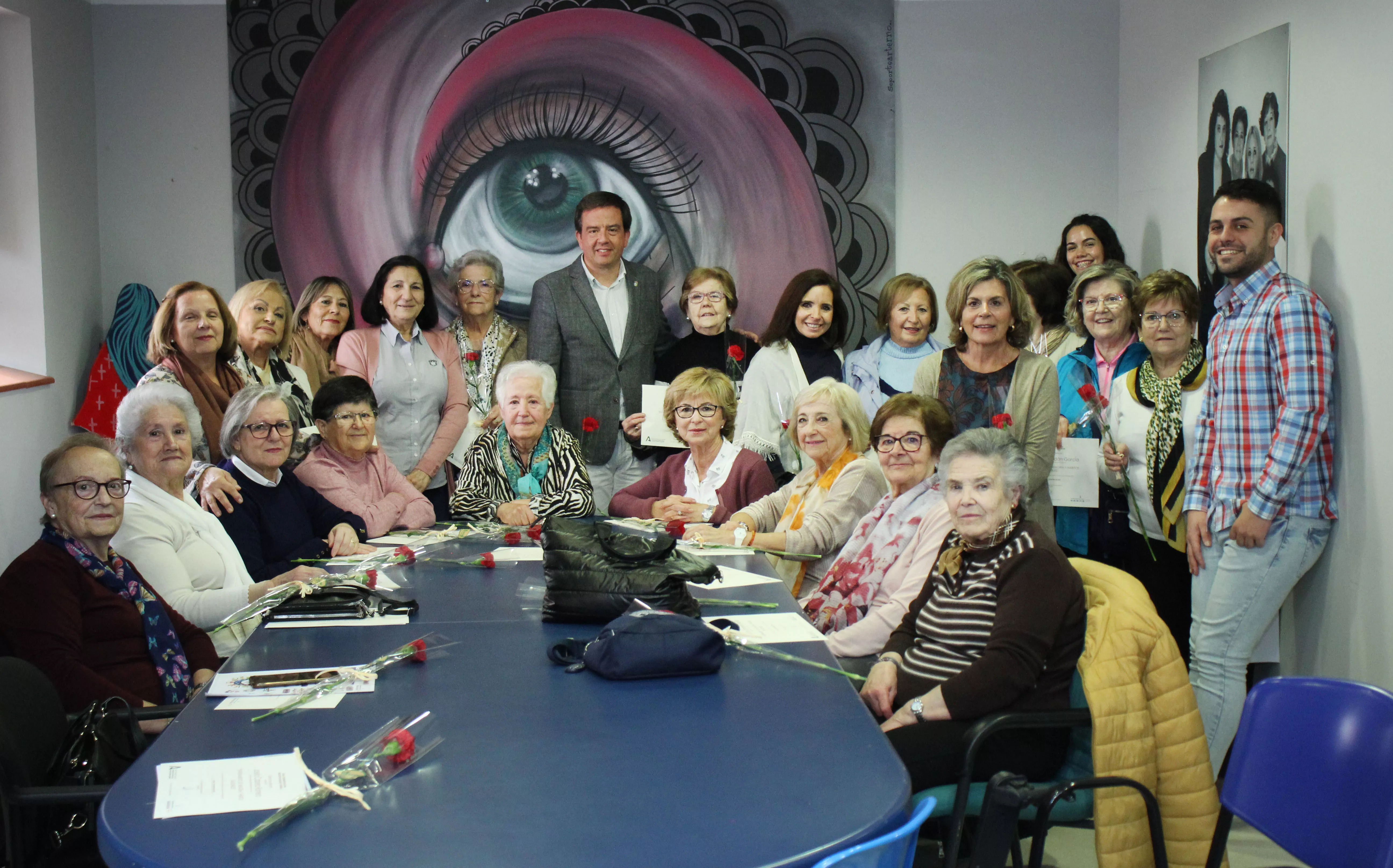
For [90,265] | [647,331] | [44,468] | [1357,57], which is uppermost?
[1357,57]

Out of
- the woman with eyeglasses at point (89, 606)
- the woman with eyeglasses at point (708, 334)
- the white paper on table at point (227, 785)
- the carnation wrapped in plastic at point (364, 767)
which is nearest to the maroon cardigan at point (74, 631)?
the woman with eyeglasses at point (89, 606)

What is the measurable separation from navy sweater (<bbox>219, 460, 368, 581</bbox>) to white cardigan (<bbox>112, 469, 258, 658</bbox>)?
15 centimetres

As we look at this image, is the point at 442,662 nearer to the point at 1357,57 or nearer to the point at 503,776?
the point at 503,776

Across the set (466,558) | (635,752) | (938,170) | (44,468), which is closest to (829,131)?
(938,170)

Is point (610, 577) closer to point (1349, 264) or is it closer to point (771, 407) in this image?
point (771, 407)

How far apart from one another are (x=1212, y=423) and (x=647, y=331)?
2.44 meters

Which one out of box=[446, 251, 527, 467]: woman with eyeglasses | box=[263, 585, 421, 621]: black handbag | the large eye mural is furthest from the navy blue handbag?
the large eye mural

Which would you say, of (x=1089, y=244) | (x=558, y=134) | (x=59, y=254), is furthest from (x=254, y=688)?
(x=558, y=134)

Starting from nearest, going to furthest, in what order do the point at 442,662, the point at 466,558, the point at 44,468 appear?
the point at 442,662
the point at 44,468
the point at 466,558

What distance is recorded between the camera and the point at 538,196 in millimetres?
6086

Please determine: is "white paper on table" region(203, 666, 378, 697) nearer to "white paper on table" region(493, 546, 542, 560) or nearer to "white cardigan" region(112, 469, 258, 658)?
"white cardigan" region(112, 469, 258, 658)

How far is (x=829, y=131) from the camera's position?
605 cm

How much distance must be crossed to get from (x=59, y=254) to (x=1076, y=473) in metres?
4.61

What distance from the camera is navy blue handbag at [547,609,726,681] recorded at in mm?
2334
